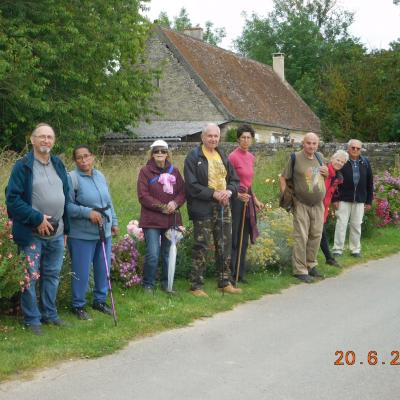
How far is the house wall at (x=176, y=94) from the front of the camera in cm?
3397

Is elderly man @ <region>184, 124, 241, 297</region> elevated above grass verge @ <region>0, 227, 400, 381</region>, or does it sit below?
above

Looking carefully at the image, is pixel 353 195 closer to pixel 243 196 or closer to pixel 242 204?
pixel 242 204

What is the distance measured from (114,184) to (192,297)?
714cm

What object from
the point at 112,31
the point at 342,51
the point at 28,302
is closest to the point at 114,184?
the point at 28,302

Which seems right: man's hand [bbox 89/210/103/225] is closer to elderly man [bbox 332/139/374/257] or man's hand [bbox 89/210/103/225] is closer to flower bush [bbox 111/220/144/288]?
flower bush [bbox 111/220/144/288]

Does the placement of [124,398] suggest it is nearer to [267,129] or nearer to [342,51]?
[267,129]

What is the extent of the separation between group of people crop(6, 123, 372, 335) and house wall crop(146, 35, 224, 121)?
76.6 feet

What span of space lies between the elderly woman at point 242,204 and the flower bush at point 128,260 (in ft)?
4.32

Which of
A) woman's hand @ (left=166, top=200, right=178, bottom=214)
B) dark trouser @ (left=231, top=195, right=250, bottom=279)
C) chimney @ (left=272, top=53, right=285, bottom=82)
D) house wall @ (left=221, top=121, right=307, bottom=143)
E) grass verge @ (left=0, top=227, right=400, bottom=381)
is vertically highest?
chimney @ (left=272, top=53, right=285, bottom=82)

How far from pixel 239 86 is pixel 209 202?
3010 centimetres

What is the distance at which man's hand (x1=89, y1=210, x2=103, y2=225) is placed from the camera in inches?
271

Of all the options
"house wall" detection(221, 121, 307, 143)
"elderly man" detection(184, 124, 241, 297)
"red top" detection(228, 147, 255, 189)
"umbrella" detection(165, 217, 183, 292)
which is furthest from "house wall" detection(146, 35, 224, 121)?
"umbrella" detection(165, 217, 183, 292)

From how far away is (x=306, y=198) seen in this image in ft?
31.1

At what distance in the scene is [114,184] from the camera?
576 inches
